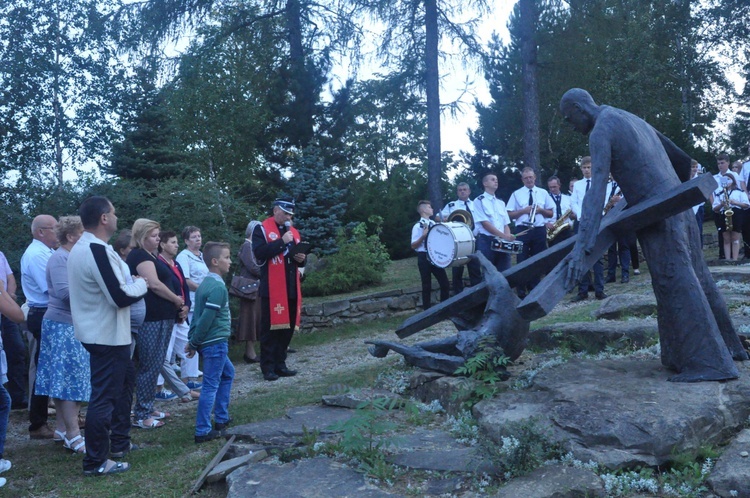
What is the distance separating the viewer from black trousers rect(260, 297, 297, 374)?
7.43 m

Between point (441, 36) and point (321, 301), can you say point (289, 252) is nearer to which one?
point (321, 301)

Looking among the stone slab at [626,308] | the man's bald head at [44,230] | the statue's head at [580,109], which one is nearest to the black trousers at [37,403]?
the man's bald head at [44,230]

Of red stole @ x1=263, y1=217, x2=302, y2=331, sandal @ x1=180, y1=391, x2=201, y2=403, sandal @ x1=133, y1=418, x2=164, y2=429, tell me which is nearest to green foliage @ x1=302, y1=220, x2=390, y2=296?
red stole @ x1=263, y1=217, x2=302, y2=331

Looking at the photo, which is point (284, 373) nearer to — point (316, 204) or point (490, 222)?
point (490, 222)

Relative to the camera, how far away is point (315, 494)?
142 inches

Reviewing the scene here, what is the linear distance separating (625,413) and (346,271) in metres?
9.29

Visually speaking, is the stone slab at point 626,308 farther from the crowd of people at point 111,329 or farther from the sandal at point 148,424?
the sandal at point 148,424

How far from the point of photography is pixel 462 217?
10.9m

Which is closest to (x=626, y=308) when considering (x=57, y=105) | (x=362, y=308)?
(x=362, y=308)

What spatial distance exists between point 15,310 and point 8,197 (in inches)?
282

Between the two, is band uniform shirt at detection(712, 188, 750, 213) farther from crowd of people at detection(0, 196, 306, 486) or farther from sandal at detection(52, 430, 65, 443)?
sandal at detection(52, 430, 65, 443)

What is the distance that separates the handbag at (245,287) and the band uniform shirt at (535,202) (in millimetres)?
4326

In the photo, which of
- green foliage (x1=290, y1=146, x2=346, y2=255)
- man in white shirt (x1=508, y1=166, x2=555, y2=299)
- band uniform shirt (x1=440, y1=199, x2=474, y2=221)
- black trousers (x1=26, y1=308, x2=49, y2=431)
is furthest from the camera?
green foliage (x1=290, y1=146, x2=346, y2=255)

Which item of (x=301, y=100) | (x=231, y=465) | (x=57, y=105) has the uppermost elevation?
(x=57, y=105)
